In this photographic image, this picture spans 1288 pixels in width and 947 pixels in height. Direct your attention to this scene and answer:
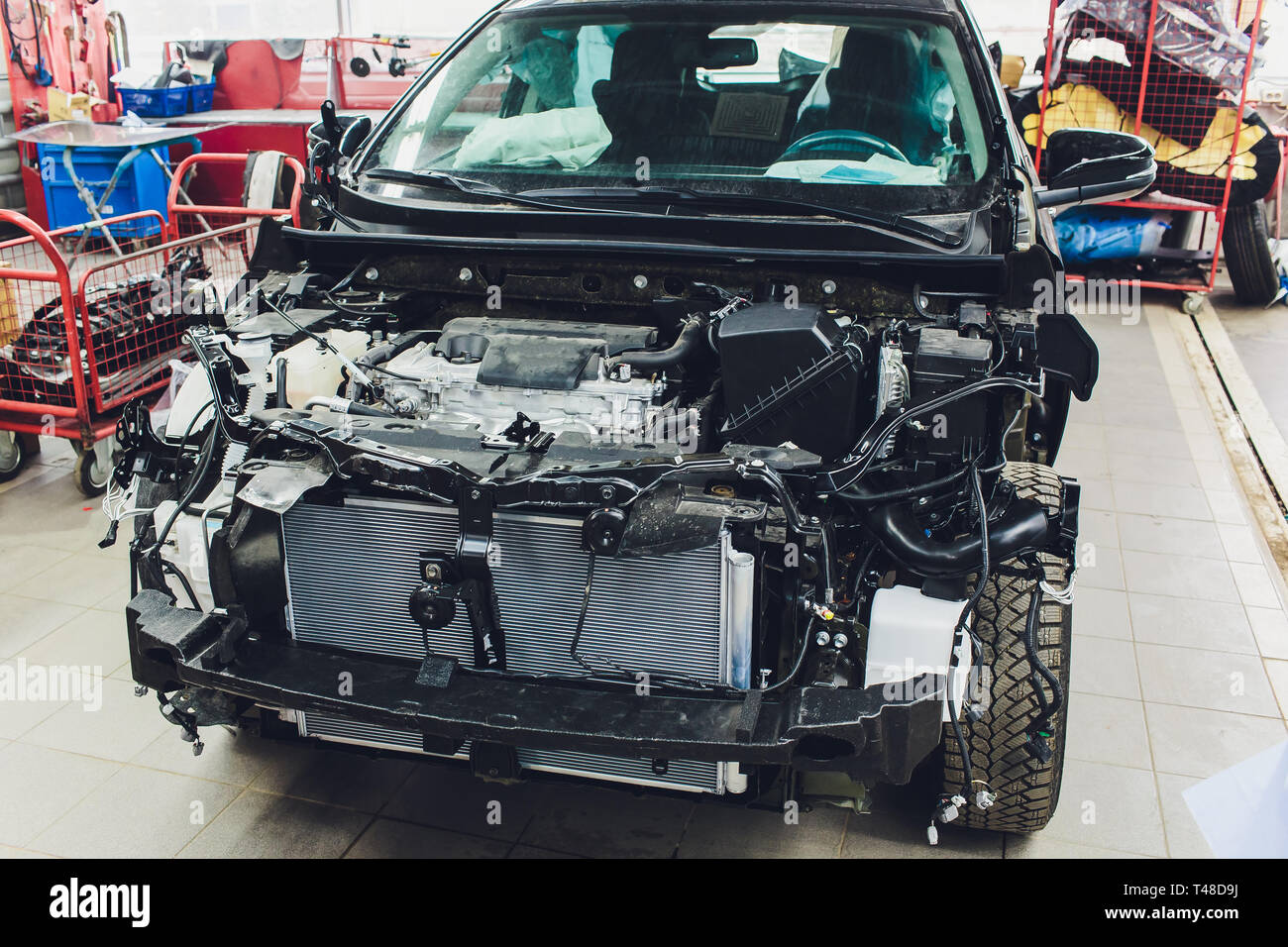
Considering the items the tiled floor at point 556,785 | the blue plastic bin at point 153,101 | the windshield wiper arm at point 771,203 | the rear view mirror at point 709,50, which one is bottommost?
the tiled floor at point 556,785

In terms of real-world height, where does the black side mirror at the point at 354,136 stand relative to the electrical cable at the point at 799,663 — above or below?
above

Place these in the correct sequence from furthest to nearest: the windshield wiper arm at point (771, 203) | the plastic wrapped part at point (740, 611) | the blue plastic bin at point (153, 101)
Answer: the blue plastic bin at point (153, 101) → the windshield wiper arm at point (771, 203) → the plastic wrapped part at point (740, 611)

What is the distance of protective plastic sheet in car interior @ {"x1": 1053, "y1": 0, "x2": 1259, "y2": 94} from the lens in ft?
22.8

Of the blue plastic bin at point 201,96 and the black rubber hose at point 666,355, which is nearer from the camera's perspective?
the black rubber hose at point 666,355

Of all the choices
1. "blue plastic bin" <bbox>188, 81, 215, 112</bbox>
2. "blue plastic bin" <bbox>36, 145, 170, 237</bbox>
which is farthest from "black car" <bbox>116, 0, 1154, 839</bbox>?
"blue plastic bin" <bbox>188, 81, 215, 112</bbox>

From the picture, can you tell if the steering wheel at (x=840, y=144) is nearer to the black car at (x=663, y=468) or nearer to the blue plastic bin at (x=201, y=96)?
the black car at (x=663, y=468)

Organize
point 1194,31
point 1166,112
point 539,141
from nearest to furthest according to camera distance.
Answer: point 539,141 → point 1194,31 → point 1166,112

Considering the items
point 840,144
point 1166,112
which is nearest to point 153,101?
point 1166,112

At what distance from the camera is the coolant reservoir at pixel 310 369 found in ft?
8.67

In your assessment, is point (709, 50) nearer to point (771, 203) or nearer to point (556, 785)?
point (771, 203)

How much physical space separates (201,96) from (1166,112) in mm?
8526

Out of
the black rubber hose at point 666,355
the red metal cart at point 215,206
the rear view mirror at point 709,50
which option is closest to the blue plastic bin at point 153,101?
the red metal cart at point 215,206

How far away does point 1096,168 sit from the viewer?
316 cm

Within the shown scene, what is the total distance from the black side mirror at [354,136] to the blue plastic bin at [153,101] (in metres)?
7.67
